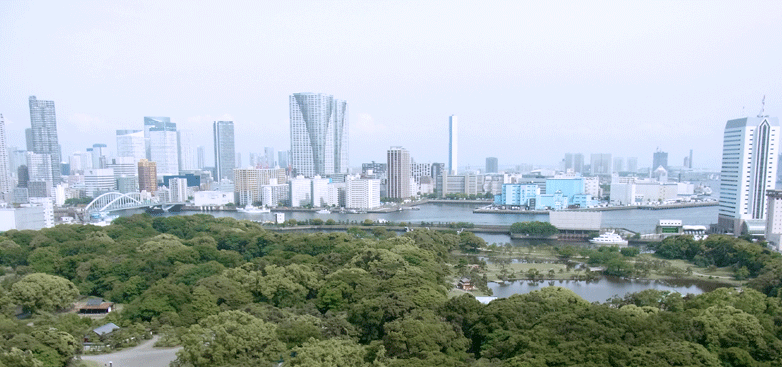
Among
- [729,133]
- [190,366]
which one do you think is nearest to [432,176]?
[729,133]

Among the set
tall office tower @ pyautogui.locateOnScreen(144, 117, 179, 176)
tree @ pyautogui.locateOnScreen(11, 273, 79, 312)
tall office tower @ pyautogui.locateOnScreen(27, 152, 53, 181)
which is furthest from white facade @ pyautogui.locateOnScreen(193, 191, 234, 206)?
tall office tower @ pyautogui.locateOnScreen(144, 117, 179, 176)

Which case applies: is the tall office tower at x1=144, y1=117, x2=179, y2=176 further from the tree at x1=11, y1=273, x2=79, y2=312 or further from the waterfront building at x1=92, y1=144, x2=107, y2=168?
the tree at x1=11, y1=273, x2=79, y2=312

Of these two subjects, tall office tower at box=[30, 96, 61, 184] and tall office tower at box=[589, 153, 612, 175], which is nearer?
tall office tower at box=[30, 96, 61, 184]

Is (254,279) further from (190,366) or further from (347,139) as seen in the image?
(347,139)

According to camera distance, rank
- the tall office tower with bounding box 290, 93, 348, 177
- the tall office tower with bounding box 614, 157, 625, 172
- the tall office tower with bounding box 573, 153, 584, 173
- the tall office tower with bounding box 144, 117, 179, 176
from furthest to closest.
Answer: the tall office tower with bounding box 614, 157, 625, 172 < the tall office tower with bounding box 573, 153, 584, 173 < the tall office tower with bounding box 144, 117, 179, 176 < the tall office tower with bounding box 290, 93, 348, 177

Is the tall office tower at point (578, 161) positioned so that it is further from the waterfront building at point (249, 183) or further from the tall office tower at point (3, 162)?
the tall office tower at point (3, 162)

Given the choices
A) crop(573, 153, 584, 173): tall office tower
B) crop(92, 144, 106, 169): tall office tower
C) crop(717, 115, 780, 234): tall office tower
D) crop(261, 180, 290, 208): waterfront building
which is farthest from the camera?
crop(573, 153, 584, 173): tall office tower
